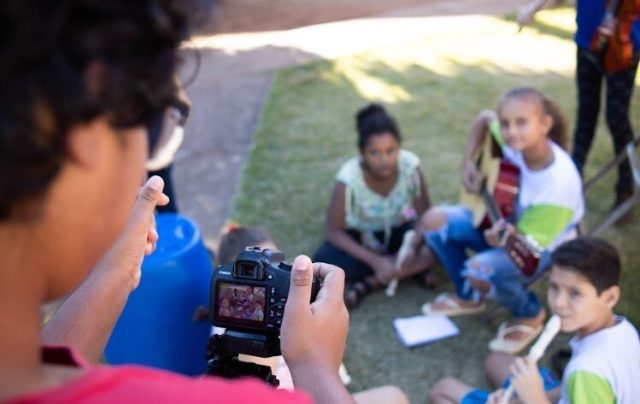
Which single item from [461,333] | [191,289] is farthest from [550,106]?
[191,289]

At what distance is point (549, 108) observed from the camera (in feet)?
9.75

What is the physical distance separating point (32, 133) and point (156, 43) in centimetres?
16

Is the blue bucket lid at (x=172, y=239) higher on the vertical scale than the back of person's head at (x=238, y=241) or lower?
higher

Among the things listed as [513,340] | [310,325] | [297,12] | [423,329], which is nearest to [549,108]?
[513,340]

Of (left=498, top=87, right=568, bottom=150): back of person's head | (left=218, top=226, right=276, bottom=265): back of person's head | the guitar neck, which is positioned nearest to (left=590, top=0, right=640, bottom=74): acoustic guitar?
(left=498, top=87, right=568, bottom=150): back of person's head

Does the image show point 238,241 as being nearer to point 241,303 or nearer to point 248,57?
point 241,303

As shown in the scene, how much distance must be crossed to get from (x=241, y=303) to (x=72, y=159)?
0.94m

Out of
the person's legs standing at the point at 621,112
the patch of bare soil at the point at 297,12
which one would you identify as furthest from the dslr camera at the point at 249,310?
the patch of bare soil at the point at 297,12

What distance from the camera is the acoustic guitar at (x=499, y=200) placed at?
2697mm

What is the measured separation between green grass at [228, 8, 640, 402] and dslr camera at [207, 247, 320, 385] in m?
1.40

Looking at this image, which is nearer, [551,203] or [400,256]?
[551,203]

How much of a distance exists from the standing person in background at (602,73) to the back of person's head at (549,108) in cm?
40

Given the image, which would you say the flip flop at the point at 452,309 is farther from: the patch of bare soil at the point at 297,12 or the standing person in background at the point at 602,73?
the patch of bare soil at the point at 297,12

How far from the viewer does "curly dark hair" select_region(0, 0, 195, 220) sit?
558 millimetres
